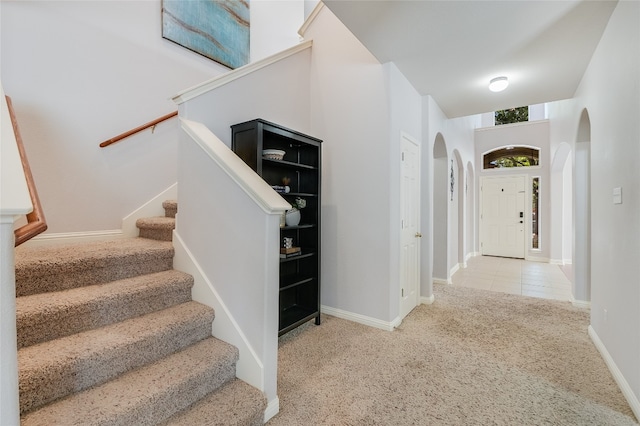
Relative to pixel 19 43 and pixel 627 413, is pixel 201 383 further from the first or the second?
pixel 19 43

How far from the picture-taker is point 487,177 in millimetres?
7141

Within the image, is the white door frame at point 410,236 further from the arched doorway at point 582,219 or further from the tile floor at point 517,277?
the arched doorway at point 582,219

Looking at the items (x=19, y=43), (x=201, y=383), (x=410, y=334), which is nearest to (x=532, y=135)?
(x=410, y=334)

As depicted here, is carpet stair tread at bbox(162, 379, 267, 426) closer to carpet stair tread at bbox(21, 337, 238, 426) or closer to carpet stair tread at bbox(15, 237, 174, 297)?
carpet stair tread at bbox(21, 337, 238, 426)

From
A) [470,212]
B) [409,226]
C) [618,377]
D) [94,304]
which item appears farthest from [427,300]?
[470,212]

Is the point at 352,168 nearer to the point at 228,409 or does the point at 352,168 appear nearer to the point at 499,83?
the point at 499,83

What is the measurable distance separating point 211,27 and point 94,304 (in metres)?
3.36

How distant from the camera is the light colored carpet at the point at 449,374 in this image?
5.52 ft

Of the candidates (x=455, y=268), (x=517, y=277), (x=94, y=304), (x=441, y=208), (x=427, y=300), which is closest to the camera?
(x=94, y=304)

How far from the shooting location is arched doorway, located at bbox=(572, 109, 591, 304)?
3.38 meters

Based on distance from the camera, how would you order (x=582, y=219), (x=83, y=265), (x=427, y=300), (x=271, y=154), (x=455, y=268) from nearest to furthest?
(x=83, y=265) → (x=271, y=154) → (x=582, y=219) → (x=427, y=300) → (x=455, y=268)

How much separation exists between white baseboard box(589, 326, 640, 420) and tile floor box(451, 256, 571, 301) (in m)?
1.59

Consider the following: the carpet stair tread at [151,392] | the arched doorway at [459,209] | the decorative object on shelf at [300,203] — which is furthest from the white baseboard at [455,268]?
the carpet stair tread at [151,392]

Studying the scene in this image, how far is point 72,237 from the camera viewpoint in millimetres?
2531
